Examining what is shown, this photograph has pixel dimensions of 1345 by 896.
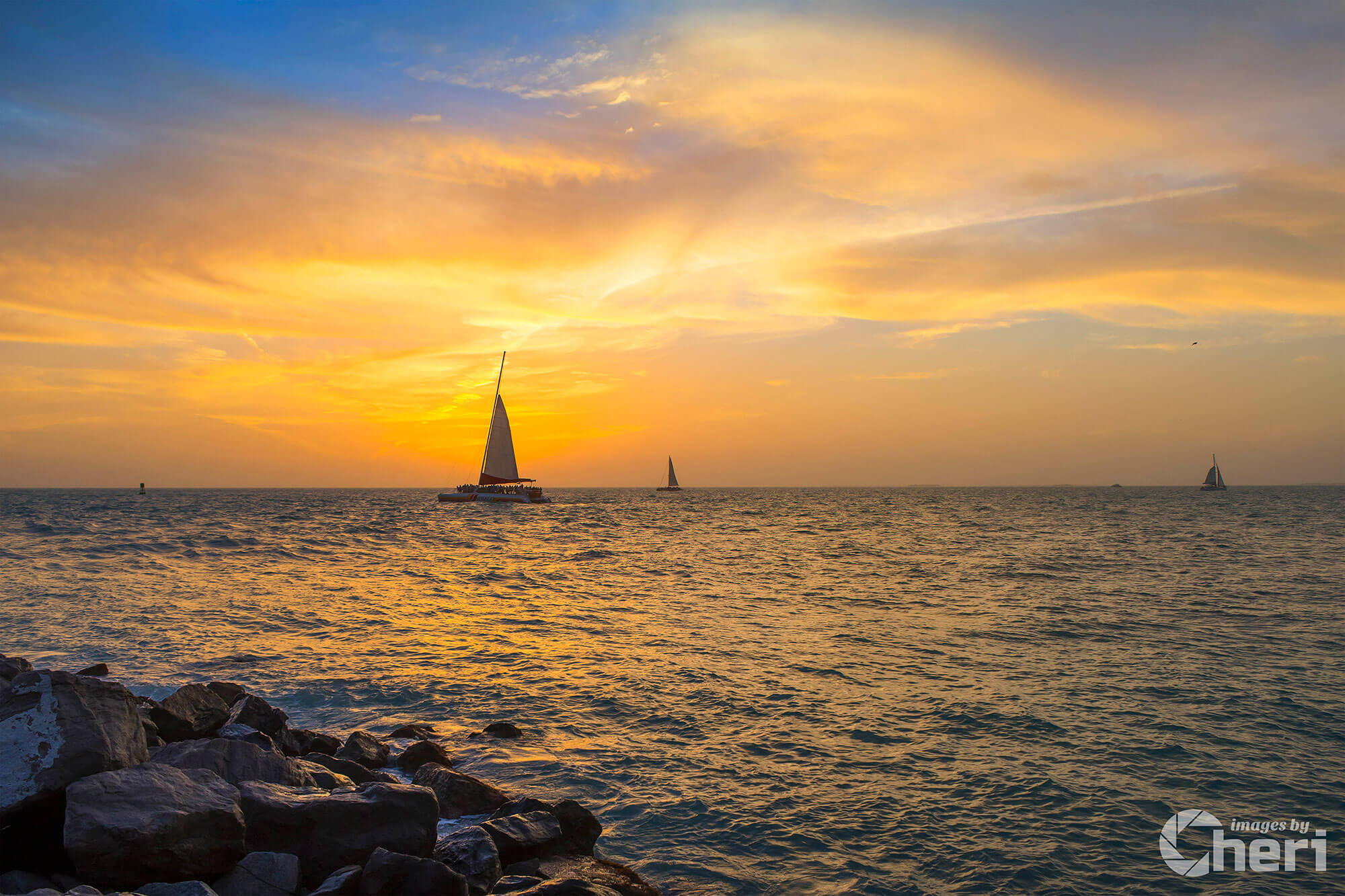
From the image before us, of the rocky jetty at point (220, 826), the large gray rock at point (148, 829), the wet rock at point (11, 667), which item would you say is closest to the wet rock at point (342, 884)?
the rocky jetty at point (220, 826)

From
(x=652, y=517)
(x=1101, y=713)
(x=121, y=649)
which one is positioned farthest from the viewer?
(x=652, y=517)

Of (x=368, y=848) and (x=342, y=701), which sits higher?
(x=368, y=848)

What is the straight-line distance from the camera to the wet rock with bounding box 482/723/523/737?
1316 centimetres

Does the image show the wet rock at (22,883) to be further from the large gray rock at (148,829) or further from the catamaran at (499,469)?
the catamaran at (499,469)

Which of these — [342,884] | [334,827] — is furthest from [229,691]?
[342,884]

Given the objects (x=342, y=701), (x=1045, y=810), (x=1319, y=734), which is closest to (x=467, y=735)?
(x=342, y=701)

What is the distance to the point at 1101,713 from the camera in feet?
45.4

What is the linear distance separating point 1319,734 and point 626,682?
12.2m

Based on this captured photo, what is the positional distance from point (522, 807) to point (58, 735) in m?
4.67

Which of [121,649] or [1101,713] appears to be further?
[121,649]

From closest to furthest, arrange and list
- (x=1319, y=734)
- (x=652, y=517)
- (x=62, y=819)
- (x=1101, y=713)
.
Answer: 1. (x=62, y=819)
2. (x=1319, y=734)
3. (x=1101, y=713)
4. (x=652, y=517)

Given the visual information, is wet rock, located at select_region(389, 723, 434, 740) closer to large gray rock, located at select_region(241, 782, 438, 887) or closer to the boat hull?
large gray rock, located at select_region(241, 782, 438, 887)

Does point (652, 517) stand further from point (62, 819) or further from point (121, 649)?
point (62, 819)

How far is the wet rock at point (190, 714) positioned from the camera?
35.2ft
